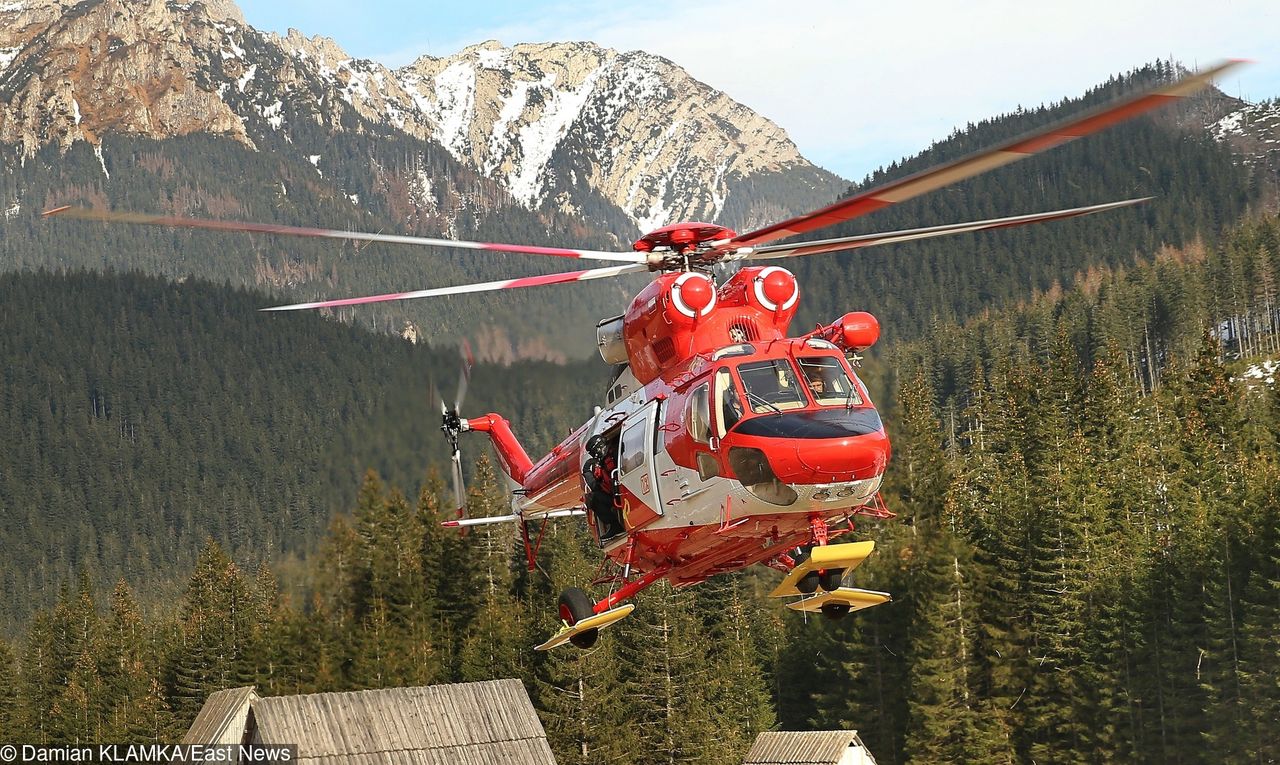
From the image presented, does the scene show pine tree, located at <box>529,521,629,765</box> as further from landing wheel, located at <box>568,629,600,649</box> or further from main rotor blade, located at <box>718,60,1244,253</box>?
main rotor blade, located at <box>718,60,1244,253</box>

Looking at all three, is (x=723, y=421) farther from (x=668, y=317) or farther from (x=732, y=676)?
(x=732, y=676)

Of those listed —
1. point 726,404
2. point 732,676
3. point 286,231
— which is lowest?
point 732,676

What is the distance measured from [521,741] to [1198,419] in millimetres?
61850

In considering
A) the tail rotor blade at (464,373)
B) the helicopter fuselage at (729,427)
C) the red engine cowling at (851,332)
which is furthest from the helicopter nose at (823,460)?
the tail rotor blade at (464,373)

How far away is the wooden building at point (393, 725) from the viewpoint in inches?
1593

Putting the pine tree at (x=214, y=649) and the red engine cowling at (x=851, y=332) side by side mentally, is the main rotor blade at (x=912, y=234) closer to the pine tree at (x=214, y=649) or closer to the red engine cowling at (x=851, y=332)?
the red engine cowling at (x=851, y=332)

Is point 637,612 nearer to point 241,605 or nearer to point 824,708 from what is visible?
point 824,708

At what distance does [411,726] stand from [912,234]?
26.0 meters

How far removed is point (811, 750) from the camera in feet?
161

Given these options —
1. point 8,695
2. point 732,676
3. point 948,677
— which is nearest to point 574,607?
point 948,677

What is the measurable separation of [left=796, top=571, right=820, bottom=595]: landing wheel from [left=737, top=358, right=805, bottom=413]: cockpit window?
2.76 m

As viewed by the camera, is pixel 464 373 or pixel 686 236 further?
pixel 464 373

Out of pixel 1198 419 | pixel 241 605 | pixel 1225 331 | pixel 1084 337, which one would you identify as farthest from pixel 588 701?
pixel 1225 331

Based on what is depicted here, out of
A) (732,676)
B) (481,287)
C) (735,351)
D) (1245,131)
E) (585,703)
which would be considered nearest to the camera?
(481,287)
